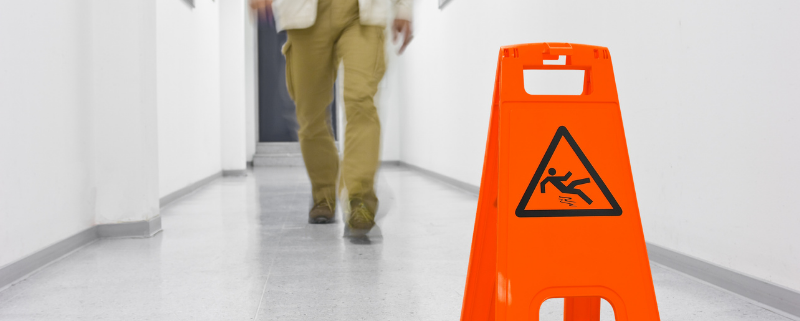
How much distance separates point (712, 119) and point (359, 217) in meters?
1.03

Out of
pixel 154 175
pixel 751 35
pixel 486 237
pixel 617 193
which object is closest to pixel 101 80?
pixel 154 175

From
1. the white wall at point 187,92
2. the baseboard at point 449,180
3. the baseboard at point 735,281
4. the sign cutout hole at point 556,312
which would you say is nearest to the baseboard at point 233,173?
the white wall at point 187,92

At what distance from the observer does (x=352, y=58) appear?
1.81 m

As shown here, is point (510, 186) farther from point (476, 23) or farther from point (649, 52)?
point (476, 23)

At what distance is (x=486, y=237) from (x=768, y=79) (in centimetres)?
75

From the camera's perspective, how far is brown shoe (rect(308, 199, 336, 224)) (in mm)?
2174

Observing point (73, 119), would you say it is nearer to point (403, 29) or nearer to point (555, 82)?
point (403, 29)

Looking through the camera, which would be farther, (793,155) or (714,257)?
(714,257)

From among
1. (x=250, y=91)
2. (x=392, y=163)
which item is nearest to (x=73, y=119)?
(x=392, y=163)

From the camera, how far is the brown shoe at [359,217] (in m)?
1.78

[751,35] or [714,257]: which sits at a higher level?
[751,35]

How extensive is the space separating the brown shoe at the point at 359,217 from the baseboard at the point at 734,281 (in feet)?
2.81

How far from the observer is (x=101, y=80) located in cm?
183

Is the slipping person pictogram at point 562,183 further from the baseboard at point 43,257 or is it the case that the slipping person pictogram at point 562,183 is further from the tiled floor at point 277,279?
the baseboard at point 43,257
